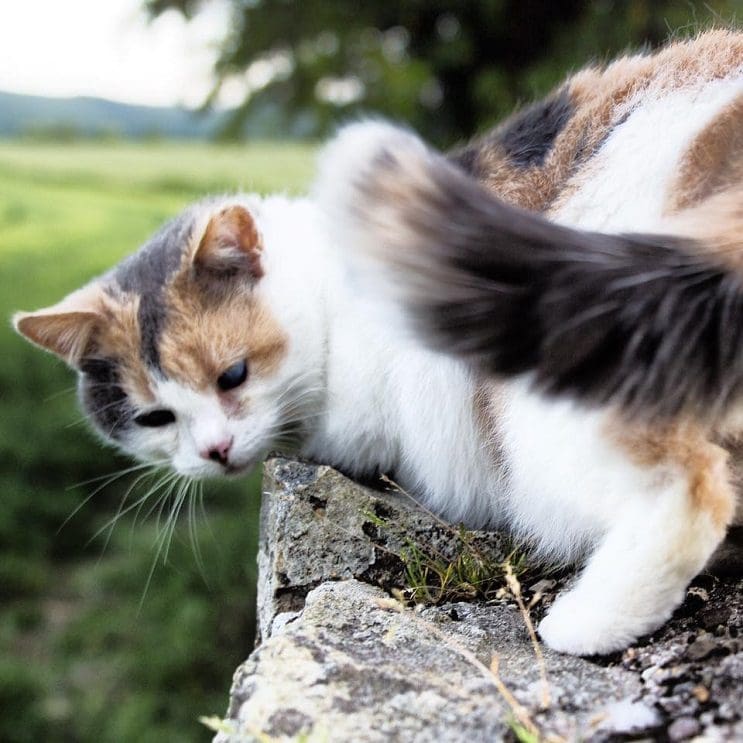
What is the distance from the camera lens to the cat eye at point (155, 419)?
218cm

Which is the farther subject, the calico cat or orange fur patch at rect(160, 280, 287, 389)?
orange fur patch at rect(160, 280, 287, 389)

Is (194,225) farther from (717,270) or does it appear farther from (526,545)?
(717,270)

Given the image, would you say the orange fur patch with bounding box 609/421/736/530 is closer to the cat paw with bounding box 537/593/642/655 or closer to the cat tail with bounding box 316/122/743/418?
the cat tail with bounding box 316/122/743/418

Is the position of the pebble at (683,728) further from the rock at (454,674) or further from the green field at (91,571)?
the green field at (91,571)

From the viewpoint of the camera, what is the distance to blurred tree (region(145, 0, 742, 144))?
3.85 metres

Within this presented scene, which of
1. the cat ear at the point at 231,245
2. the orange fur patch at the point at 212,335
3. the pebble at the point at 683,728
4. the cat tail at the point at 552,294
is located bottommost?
the pebble at the point at 683,728

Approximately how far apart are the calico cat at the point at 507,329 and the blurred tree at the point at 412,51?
177 cm

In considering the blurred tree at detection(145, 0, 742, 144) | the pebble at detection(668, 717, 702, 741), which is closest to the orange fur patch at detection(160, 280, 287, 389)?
the pebble at detection(668, 717, 702, 741)

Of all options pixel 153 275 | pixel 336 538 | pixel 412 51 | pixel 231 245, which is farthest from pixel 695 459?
pixel 412 51

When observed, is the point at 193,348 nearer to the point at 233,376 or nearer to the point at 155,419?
the point at 233,376

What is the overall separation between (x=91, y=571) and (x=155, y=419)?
2609 millimetres

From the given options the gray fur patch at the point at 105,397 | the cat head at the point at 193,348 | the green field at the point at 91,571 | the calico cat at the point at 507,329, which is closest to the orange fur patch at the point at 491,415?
the calico cat at the point at 507,329

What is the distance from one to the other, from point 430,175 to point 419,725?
0.74 metres

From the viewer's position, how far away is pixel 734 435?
1283 millimetres
